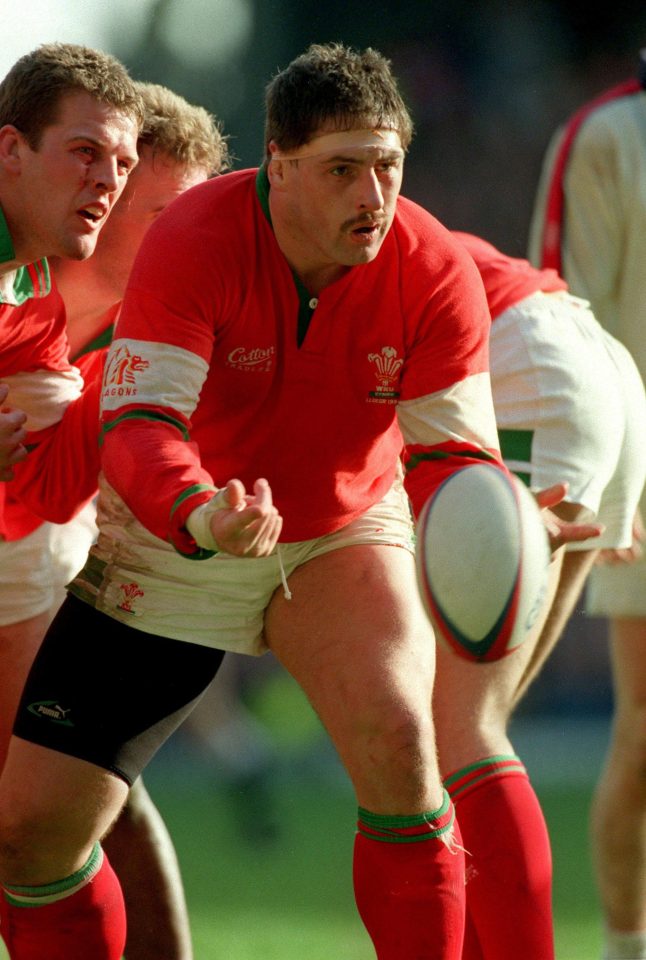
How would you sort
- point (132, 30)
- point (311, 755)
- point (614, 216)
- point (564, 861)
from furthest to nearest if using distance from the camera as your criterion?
1. point (132, 30)
2. point (311, 755)
3. point (564, 861)
4. point (614, 216)

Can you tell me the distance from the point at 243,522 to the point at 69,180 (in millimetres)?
1123

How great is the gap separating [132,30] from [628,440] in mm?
10496

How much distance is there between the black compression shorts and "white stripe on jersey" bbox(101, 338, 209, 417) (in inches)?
21.6

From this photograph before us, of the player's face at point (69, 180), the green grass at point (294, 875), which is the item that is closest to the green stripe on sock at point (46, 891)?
the player's face at point (69, 180)

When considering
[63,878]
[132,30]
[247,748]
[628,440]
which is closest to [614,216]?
[628,440]

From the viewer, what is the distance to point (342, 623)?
324 centimetres

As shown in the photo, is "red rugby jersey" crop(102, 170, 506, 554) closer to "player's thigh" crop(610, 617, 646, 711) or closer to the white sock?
"player's thigh" crop(610, 617, 646, 711)

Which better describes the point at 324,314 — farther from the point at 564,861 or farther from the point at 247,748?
the point at 247,748

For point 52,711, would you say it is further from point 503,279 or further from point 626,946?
point 626,946

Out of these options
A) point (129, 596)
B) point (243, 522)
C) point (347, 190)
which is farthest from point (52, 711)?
point (347, 190)

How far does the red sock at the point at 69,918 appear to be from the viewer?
11.0 ft

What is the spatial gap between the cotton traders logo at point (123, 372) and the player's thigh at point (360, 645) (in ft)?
1.84

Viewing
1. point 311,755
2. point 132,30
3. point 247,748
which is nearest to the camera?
point 247,748

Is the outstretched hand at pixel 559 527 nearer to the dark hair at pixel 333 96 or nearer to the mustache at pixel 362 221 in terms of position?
the mustache at pixel 362 221
